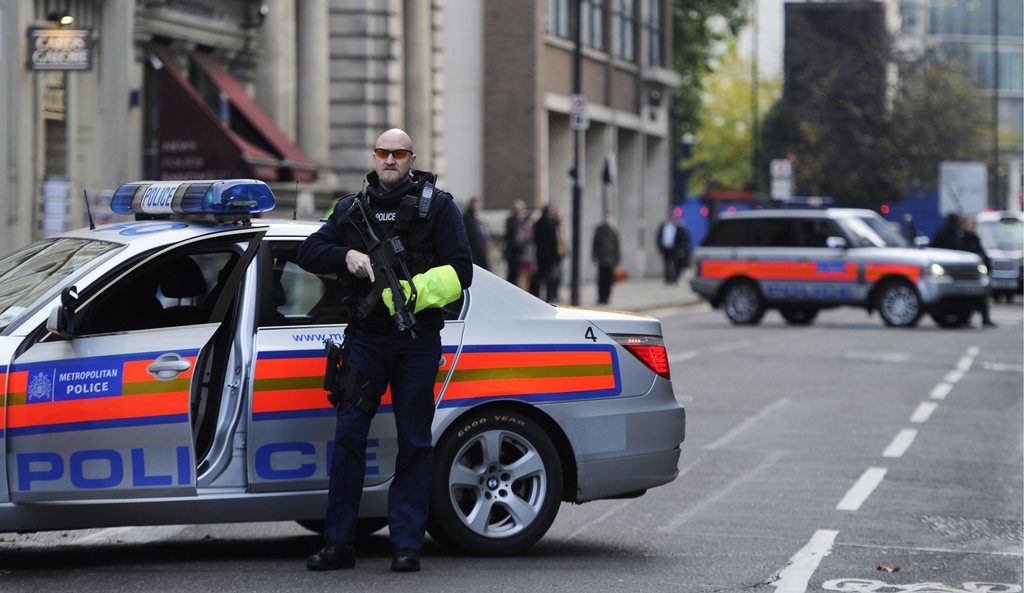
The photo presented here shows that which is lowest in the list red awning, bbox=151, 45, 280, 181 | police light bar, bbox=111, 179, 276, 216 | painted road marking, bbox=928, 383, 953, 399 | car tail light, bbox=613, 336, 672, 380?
painted road marking, bbox=928, 383, 953, 399

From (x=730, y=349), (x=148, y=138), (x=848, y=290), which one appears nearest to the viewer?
(x=730, y=349)

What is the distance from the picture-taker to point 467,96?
1750 inches

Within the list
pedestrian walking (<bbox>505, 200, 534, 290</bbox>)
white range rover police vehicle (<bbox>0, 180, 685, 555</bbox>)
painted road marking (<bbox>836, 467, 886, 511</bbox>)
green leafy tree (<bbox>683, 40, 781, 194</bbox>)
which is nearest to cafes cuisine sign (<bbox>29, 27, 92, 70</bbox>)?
painted road marking (<bbox>836, 467, 886, 511</bbox>)

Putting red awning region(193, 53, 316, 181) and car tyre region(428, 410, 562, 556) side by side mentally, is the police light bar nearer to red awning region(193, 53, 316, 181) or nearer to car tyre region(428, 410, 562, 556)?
car tyre region(428, 410, 562, 556)

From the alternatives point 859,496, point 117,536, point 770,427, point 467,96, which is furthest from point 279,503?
point 467,96

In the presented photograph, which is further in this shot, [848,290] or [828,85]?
[828,85]

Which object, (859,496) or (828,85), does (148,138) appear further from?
(828,85)

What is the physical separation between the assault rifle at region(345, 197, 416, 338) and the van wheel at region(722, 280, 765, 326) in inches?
893

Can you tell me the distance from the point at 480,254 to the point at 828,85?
4193 centimetres

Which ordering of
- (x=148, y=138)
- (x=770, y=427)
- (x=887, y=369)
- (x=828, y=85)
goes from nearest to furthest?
(x=770, y=427), (x=887, y=369), (x=148, y=138), (x=828, y=85)

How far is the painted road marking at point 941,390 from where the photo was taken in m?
17.3

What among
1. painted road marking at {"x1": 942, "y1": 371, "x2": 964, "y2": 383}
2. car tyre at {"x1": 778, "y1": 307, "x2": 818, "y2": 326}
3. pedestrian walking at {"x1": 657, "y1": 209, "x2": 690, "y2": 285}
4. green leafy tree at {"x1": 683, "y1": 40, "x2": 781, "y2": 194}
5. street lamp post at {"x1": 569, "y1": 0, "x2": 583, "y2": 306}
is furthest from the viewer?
green leafy tree at {"x1": 683, "y1": 40, "x2": 781, "y2": 194}

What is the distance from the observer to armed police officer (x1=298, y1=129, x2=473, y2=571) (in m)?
7.33

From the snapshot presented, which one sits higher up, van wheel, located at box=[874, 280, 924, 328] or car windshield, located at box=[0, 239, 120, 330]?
car windshield, located at box=[0, 239, 120, 330]
